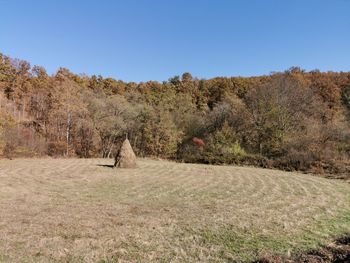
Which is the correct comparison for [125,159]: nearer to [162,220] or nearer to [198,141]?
[162,220]

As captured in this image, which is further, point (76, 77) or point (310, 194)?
point (76, 77)

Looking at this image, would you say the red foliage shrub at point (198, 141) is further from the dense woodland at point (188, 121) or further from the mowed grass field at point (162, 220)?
the mowed grass field at point (162, 220)

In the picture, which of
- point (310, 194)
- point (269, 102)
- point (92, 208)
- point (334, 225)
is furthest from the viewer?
point (269, 102)

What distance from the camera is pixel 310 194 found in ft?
37.7

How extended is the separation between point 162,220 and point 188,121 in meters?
33.4

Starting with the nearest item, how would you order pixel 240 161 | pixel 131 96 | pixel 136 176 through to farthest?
pixel 136 176, pixel 240 161, pixel 131 96

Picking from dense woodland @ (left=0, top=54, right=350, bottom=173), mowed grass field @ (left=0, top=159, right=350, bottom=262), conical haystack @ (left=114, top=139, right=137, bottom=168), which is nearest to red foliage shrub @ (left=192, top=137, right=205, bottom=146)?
dense woodland @ (left=0, top=54, right=350, bottom=173)

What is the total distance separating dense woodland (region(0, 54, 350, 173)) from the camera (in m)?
26.5

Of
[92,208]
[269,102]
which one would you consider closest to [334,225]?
[92,208]

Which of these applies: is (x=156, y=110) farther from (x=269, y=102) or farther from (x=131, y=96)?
(x=269, y=102)

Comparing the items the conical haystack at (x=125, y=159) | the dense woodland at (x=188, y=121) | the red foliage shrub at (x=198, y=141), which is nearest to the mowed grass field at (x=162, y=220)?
the conical haystack at (x=125, y=159)

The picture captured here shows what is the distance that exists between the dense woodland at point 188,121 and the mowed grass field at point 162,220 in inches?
534

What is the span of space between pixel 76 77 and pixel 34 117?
11.3m

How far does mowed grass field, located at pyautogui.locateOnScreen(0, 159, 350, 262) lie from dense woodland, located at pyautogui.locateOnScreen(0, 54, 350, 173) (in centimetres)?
1357
